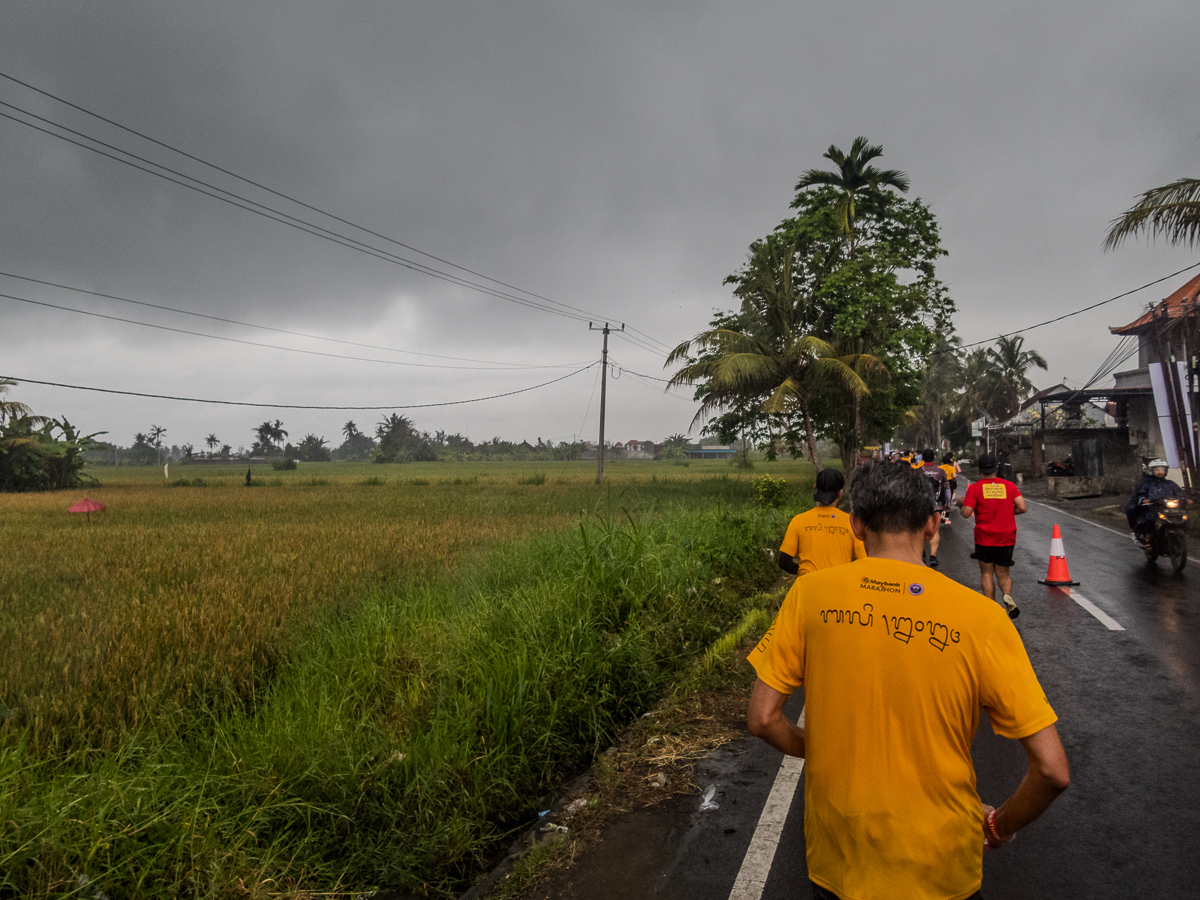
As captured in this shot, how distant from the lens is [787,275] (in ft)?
72.1

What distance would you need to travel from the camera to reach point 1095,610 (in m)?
7.87

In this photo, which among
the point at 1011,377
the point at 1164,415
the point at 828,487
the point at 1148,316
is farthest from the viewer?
the point at 1011,377

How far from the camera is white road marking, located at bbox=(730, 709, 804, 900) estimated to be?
2.93 meters

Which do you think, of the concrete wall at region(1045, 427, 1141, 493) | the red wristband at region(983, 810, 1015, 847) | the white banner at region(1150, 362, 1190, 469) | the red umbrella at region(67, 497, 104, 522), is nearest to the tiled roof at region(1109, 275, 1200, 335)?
the concrete wall at region(1045, 427, 1141, 493)

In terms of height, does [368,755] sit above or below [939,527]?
below

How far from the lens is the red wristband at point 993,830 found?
1670 millimetres

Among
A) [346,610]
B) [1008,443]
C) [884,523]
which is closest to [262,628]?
[346,610]

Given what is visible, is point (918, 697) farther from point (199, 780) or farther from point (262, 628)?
point (262, 628)

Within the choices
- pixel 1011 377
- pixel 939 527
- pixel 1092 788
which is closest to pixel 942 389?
pixel 1011 377

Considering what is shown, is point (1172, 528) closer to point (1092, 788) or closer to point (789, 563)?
point (789, 563)

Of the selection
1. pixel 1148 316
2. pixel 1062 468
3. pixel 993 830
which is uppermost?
pixel 1148 316

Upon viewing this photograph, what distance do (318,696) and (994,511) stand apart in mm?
6436

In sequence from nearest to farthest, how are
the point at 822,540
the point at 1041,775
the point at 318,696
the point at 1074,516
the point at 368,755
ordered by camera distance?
the point at 1041,775, the point at 368,755, the point at 318,696, the point at 822,540, the point at 1074,516

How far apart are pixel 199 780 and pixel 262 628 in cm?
306
